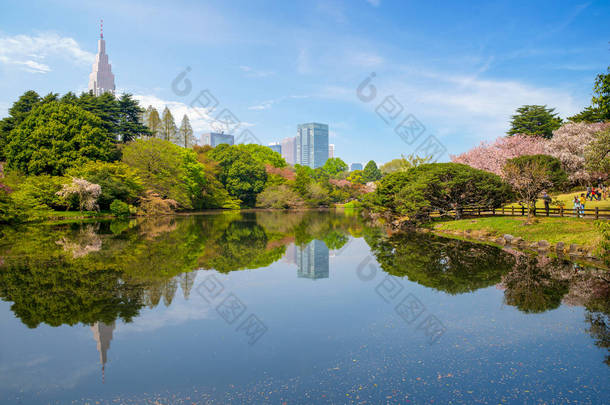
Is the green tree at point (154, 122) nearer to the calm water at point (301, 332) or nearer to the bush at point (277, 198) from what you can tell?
the bush at point (277, 198)

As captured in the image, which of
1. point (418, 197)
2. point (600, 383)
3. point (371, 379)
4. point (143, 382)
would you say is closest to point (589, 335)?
point (600, 383)

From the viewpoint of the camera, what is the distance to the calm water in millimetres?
4742

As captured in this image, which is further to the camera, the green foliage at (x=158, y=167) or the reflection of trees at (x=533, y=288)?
the green foliage at (x=158, y=167)

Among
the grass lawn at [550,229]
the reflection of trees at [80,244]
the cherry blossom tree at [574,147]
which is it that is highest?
the cherry blossom tree at [574,147]

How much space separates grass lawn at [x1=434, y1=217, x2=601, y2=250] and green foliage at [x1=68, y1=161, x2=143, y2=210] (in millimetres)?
32380

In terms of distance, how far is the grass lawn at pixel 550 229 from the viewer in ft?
49.9

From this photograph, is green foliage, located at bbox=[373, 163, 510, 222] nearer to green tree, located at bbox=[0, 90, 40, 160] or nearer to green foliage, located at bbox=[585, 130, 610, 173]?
green foliage, located at bbox=[585, 130, 610, 173]

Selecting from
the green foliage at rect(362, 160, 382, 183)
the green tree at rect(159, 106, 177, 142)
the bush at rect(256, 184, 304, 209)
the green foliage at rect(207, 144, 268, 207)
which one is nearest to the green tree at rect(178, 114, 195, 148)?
the green tree at rect(159, 106, 177, 142)

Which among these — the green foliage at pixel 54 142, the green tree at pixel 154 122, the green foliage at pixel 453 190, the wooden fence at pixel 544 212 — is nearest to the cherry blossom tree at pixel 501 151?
the wooden fence at pixel 544 212

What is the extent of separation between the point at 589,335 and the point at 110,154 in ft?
151

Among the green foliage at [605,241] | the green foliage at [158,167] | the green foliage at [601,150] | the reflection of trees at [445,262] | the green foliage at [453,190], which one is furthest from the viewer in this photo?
the green foliage at [158,167]

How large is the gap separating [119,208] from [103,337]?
33.5 meters

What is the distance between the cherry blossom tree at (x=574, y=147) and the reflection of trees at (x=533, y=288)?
1189 inches

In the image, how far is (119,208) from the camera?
36156mm
